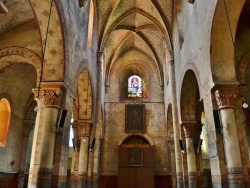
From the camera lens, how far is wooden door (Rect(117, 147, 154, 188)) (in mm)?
18078

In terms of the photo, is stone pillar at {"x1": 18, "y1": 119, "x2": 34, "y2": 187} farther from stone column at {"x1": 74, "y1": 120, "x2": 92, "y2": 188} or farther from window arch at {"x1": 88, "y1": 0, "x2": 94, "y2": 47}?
window arch at {"x1": 88, "y1": 0, "x2": 94, "y2": 47}

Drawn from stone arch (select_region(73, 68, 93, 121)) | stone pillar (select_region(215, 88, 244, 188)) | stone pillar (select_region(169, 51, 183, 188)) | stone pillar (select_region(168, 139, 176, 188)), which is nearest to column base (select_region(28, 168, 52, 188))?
stone pillar (select_region(215, 88, 244, 188))

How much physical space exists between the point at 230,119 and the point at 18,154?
1111 centimetres

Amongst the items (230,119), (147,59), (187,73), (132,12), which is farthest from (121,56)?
(230,119)

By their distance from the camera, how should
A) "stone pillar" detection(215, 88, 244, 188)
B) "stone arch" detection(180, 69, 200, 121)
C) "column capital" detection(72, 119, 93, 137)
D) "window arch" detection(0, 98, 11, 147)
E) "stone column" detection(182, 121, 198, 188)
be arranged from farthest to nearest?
"column capital" detection(72, 119, 93, 137) < "window arch" detection(0, 98, 11, 147) < "stone arch" detection(180, 69, 200, 121) < "stone column" detection(182, 121, 198, 188) < "stone pillar" detection(215, 88, 244, 188)

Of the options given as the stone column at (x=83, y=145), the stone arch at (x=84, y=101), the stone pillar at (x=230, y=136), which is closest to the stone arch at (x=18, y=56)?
the stone arch at (x=84, y=101)

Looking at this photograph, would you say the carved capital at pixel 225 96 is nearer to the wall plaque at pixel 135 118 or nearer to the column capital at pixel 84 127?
the column capital at pixel 84 127

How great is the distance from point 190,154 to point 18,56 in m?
8.46

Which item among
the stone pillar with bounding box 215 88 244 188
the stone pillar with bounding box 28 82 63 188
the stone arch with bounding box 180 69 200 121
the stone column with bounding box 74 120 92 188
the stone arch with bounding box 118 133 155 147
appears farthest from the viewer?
the stone arch with bounding box 118 133 155 147

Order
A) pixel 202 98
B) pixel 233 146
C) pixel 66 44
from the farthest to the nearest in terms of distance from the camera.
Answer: pixel 202 98
pixel 66 44
pixel 233 146

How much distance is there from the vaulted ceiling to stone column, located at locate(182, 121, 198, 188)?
16.7 feet

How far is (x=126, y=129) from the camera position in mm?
19359

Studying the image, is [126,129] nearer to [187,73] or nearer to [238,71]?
[187,73]

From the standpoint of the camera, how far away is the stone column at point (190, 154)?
1094 cm
